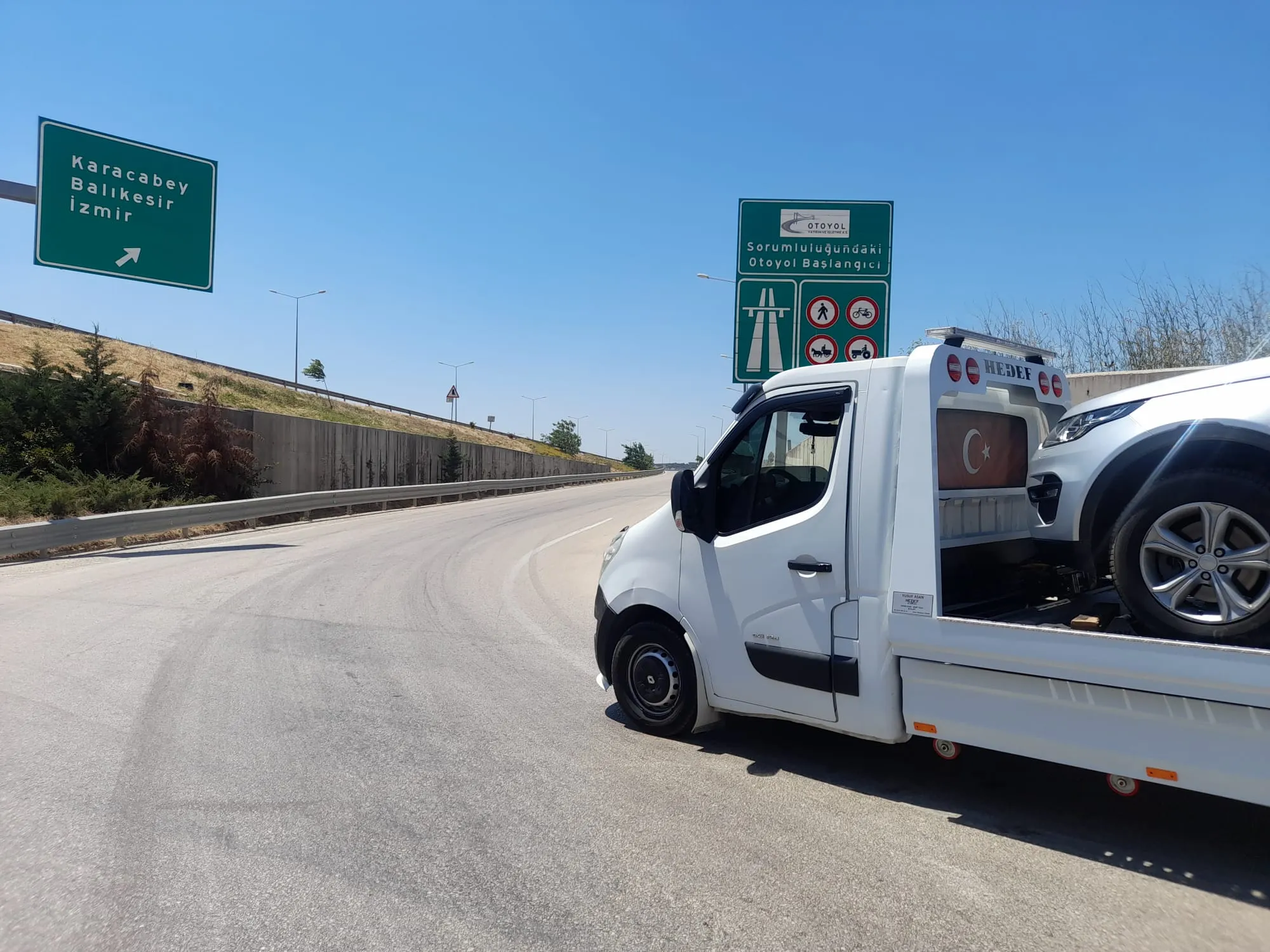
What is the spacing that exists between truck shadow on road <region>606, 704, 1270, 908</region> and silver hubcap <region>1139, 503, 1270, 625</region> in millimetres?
1099

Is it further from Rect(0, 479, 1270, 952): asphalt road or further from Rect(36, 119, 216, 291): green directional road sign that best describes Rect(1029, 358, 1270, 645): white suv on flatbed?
Rect(36, 119, 216, 291): green directional road sign

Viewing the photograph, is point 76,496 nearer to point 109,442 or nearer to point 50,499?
point 50,499

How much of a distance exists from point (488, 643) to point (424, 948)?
18.1 feet

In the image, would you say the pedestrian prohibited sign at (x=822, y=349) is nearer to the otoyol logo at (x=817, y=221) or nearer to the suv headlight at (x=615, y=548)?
the otoyol logo at (x=817, y=221)

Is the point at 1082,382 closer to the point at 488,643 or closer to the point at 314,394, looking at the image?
the point at 488,643

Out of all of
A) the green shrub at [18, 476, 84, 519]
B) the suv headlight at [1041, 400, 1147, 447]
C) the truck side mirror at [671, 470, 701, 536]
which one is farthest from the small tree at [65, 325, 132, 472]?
the suv headlight at [1041, 400, 1147, 447]

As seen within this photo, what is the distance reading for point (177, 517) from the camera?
18.4 metres

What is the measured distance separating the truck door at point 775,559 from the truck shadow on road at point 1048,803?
60cm

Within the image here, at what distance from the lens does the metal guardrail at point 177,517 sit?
14.8 m

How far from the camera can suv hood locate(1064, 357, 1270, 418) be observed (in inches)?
151

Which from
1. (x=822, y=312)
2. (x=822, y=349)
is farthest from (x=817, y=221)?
(x=822, y=349)

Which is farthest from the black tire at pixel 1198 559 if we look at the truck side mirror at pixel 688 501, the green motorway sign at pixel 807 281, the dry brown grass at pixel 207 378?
the dry brown grass at pixel 207 378

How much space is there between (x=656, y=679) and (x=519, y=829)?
1.56 metres

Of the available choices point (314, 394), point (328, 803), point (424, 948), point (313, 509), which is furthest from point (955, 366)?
point (314, 394)
